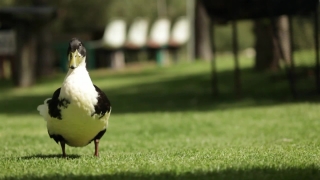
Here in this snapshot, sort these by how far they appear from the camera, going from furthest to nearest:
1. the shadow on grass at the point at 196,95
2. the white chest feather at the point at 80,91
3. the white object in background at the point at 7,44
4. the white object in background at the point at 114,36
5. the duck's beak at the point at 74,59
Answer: the white object in background at the point at 114,36, the white object in background at the point at 7,44, the shadow on grass at the point at 196,95, the duck's beak at the point at 74,59, the white chest feather at the point at 80,91

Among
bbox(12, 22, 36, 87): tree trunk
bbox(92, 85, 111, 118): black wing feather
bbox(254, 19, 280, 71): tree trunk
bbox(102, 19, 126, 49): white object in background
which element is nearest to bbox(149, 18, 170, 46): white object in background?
bbox(102, 19, 126, 49): white object in background

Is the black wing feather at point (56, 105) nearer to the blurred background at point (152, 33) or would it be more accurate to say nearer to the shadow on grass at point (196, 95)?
the shadow on grass at point (196, 95)

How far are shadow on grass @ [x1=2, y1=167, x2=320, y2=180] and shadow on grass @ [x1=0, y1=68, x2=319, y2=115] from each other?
27.0ft

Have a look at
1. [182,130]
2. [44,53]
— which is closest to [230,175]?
[182,130]

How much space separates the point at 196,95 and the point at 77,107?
34.3 feet

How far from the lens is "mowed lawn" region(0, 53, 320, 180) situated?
5.69 m

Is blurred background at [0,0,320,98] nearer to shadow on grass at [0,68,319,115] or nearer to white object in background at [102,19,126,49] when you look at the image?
white object in background at [102,19,126,49]

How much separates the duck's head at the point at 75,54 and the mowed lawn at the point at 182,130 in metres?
0.91

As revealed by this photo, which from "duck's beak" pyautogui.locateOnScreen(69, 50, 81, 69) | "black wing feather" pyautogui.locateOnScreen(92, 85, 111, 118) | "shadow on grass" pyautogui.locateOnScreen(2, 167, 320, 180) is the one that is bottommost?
"shadow on grass" pyautogui.locateOnScreen(2, 167, 320, 180)

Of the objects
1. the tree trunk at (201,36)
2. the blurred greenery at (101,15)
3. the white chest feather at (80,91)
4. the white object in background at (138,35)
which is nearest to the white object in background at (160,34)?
the white object in background at (138,35)

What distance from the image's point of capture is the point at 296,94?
1443 cm

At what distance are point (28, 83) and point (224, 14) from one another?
8.54 metres

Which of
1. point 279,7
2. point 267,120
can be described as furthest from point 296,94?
point 267,120

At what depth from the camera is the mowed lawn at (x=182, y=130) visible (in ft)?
18.7
